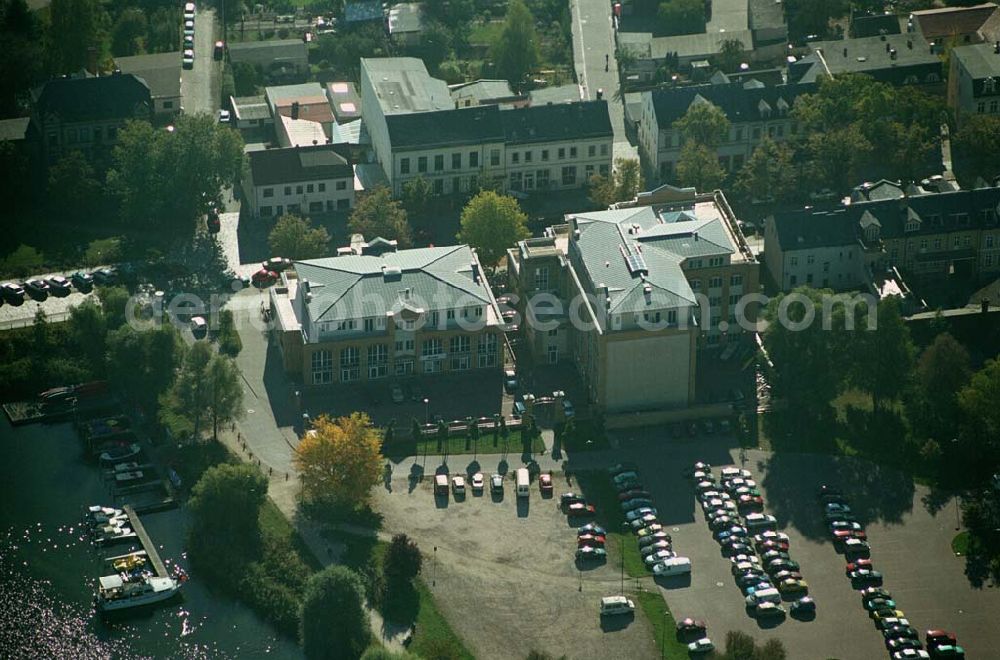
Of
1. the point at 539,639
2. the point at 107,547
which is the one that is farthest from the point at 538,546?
the point at 107,547

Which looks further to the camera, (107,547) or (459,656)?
(107,547)

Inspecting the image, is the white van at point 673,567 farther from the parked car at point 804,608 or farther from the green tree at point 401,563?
the green tree at point 401,563

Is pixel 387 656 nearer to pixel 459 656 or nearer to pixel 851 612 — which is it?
pixel 459 656

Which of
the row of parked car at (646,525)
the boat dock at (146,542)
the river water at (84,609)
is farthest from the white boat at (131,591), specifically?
the row of parked car at (646,525)

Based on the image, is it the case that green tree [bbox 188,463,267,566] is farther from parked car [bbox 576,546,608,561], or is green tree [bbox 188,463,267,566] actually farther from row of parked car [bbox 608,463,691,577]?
row of parked car [bbox 608,463,691,577]

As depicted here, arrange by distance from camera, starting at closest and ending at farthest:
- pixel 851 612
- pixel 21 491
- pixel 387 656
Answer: pixel 387 656, pixel 851 612, pixel 21 491

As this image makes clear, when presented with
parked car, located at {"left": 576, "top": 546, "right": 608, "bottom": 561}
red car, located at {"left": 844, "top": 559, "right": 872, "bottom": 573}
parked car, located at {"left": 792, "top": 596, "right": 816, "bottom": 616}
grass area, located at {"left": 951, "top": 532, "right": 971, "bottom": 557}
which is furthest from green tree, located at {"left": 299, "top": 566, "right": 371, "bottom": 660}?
Answer: grass area, located at {"left": 951, "top": 532, "right": 971, "bottom": 557}

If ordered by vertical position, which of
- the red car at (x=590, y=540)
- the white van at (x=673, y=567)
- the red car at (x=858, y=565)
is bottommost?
the red car at (x=858, y=565)
